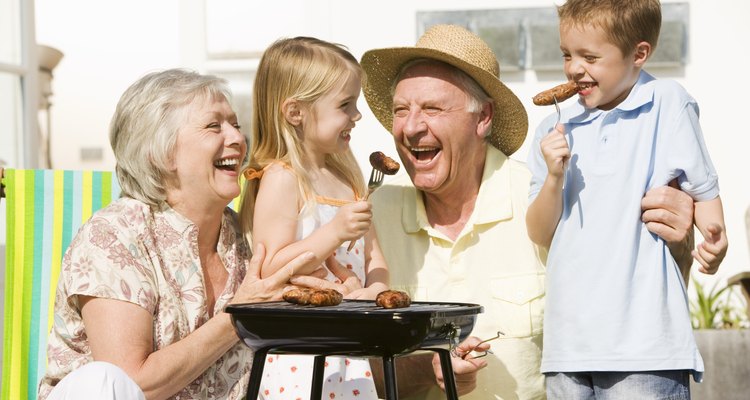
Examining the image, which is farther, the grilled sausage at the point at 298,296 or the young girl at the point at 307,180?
the young girl at the point at 307,180

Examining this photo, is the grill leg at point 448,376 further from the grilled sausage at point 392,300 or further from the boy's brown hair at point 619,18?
the boy's brown hair at point 619,18

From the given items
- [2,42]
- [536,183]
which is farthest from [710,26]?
[2,42]

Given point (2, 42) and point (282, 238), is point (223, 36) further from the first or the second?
point (282, 238)

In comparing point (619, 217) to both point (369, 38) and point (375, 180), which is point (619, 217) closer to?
point (375, 180)

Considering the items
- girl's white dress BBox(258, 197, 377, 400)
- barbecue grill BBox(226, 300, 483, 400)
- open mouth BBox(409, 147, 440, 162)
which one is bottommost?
girl's white dress BBox(258, 197, 377, 400)

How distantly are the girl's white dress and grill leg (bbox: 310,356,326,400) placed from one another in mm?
180

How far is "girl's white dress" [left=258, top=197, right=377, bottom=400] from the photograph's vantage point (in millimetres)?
3227

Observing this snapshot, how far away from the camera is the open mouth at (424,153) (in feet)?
12.1

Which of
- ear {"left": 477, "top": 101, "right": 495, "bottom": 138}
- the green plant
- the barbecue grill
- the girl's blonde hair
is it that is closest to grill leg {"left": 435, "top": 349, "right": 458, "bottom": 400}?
the barbecue grill

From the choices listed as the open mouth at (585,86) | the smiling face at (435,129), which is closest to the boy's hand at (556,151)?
the open mouth at (585,86)

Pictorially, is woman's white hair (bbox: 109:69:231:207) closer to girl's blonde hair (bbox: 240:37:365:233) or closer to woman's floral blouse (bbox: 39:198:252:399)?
woman's floral blouse (bbox: 39:198:252:399)

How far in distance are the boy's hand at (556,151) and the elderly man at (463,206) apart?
2.14ft

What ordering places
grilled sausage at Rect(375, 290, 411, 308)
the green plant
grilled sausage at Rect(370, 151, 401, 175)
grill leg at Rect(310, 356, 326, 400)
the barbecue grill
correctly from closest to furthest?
the barbecue grill < grilled sausage at Rect(375, 290, 411, 308) < grill leg at Rect(310, 356, 326, 400) < grilled sausage at Rect(370, 151, 401, 175) < the green plant

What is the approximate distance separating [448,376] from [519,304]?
0.83 m
